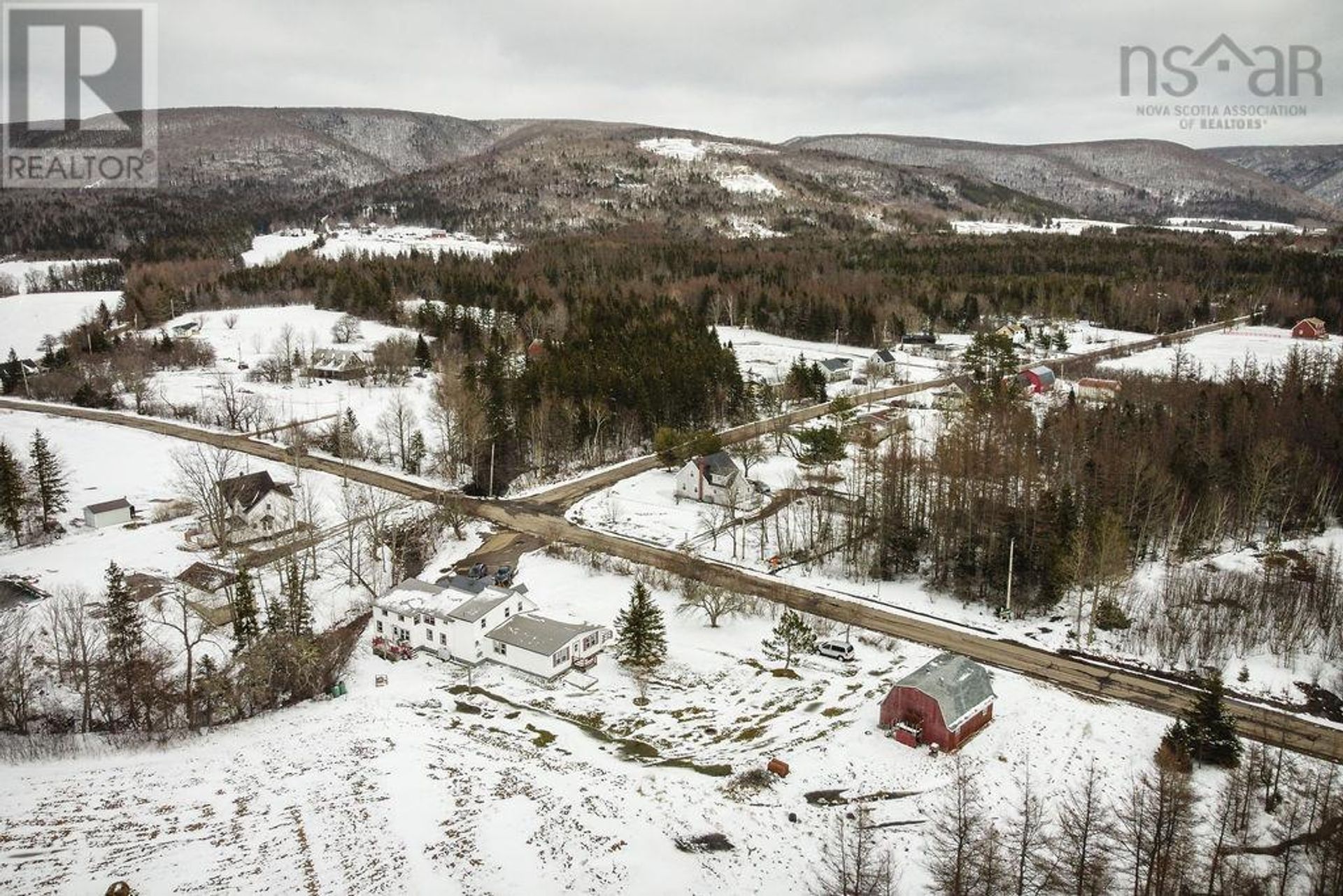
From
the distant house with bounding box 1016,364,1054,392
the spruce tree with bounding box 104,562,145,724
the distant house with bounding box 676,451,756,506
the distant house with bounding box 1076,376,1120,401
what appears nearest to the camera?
the spruce tree with bounding box 104,562,145,724

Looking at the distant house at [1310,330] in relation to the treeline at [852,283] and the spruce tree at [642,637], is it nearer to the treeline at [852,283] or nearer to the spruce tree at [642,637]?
the treeline at [852,283]

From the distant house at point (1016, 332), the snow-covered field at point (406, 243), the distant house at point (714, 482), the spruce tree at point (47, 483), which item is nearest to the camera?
the spruce tree at point (47, 483)

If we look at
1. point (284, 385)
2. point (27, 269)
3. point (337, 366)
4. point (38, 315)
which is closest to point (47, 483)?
point (284, 385)

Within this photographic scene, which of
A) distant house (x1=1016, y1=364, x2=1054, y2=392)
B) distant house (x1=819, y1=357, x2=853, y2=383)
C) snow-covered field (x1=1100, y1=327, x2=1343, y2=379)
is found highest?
snow-covered field (x1=1100, y1=327, x2=1343, y2=379)

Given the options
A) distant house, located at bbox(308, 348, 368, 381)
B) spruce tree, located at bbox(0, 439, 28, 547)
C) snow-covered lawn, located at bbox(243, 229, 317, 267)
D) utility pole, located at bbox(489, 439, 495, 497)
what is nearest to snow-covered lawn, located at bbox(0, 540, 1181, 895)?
utility pole, located at bbox(489, 439, 495, 497)

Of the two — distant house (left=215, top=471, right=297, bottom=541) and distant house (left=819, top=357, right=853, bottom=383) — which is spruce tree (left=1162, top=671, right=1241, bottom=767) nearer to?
distant house (left=215, top=471, right=297, bottom=541)

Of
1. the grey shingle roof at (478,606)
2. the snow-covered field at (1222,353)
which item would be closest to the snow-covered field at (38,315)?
the grey shingle roof at (478,606)

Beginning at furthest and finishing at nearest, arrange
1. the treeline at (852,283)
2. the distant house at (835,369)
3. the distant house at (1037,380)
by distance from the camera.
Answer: the treeline at (852,283), the distant house at (835,369), the distant house at (1037,380)

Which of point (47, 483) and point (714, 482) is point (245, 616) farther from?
point (714, 482)
